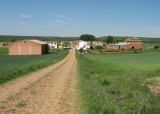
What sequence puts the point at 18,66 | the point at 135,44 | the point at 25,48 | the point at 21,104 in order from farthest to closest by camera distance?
the point at 135,44 < the point at 25,48 < the point at 18,66 < the point at 21,104

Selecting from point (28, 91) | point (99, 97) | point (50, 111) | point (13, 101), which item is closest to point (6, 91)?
point (28, 91)

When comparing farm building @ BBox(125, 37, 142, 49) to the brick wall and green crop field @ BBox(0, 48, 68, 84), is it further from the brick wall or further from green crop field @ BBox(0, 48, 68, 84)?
green crop field @ BBox(0, 48, 68, 84)

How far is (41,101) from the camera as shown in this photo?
380 inches

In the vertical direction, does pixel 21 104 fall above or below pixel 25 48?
below

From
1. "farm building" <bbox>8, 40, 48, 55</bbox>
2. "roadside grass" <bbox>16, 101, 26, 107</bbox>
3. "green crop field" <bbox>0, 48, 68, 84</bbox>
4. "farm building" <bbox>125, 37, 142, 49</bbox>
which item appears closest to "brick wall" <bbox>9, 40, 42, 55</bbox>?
"farm building" <bbox>8, 40, 48, 55</bbox>

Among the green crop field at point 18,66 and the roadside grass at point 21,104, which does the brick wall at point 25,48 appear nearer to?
the green crop field at point 18,66

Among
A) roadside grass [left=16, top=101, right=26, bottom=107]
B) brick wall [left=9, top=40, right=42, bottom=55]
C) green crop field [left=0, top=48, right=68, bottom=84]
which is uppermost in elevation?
brick wall [left=9, top=40, right=42, bottom=55]

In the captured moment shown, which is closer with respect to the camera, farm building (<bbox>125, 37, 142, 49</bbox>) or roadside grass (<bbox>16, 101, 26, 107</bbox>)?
roadside grass (<bbox>16, 101, 26, 107</bbox>)

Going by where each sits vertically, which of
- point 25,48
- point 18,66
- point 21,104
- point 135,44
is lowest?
point 18,66

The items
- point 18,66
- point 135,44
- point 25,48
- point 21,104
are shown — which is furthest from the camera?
point 135,44

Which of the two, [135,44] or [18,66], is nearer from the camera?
[18,66]

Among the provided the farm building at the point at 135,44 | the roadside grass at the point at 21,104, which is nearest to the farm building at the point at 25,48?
the farm building at the point at 135,44

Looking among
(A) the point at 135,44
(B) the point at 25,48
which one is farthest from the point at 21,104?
(A) the point at 135,44

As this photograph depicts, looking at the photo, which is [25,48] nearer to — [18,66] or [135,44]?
[18,66]
